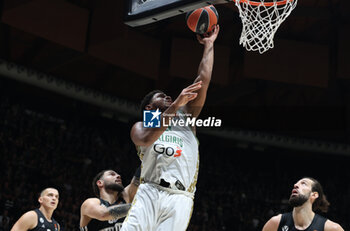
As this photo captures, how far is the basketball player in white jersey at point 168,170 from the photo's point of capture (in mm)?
3465

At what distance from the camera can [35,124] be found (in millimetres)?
13711

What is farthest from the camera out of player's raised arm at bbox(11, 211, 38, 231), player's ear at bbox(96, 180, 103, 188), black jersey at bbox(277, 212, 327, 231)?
player's raised arm at bbox(11, 211, 38, 231)

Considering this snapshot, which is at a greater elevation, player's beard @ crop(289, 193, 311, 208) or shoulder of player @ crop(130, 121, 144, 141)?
shoulder of player @ crop(130, 121, 144, 141)

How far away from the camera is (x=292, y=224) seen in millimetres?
5031

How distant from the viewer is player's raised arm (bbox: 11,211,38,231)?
593cm

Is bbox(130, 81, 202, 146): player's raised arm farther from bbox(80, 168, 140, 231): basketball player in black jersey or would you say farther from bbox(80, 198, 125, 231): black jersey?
bbox(80, 198, 125, 231): black jersey

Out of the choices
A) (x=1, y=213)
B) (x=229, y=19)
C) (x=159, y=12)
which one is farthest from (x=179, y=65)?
(x=159, y=12)

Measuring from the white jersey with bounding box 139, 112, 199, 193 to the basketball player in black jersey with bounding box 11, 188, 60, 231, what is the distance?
9.41 feet

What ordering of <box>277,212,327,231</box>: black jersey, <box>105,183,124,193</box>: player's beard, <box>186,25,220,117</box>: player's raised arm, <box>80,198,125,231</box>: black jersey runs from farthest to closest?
<box>105,183,124,193</box>: player's beard → <box>80,198,125,231</box>: black jersey → <box>277,212,327,231</box>: black jersey → <box>186,25,220,117</box>: player's raised arm

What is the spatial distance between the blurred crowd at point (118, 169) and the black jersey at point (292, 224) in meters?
7.16

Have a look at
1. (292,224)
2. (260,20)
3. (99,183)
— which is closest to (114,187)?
(99,183)

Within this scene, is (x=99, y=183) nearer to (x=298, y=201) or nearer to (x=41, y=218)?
(x=41, y=218)

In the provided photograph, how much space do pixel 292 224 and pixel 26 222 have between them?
3.19 m

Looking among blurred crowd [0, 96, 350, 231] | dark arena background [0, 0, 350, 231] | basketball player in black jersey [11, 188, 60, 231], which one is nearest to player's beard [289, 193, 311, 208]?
basketball player in black jersey [11, 188, 60, 231]
